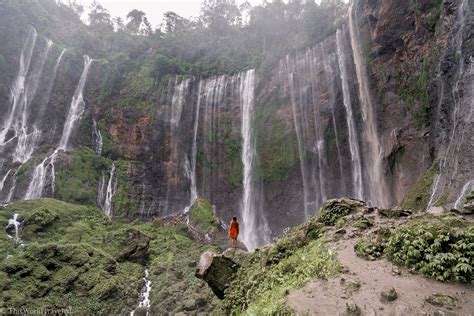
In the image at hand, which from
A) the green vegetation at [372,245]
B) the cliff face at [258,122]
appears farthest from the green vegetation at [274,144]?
the green vegetation at [372,245]

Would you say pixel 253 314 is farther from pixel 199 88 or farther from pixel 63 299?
pixel 199 88

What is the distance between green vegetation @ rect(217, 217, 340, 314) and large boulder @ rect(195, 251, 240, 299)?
182 millimetres

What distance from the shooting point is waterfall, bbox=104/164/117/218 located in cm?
2388

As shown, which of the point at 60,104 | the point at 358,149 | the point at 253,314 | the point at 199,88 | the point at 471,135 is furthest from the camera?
the point at 199,88

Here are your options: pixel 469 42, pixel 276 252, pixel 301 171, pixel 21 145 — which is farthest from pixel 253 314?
pixel 21 145

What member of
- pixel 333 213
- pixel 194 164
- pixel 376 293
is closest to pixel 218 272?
pixel 333 213

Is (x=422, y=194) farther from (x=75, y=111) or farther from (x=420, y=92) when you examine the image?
(x=75, y=111)

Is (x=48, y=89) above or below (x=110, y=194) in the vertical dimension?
above

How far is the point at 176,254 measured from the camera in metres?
16.3

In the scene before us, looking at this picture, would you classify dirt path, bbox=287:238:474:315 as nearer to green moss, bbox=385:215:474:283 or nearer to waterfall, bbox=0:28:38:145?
green moss, bbox=385:215:474:283

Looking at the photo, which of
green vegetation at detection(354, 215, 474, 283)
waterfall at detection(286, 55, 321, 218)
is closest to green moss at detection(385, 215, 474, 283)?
green vegetation at detection(354, 215, 474, 283)

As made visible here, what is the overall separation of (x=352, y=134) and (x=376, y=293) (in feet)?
59.8

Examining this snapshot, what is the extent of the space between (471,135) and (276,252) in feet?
31.2

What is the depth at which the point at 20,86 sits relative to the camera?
89.7ft
